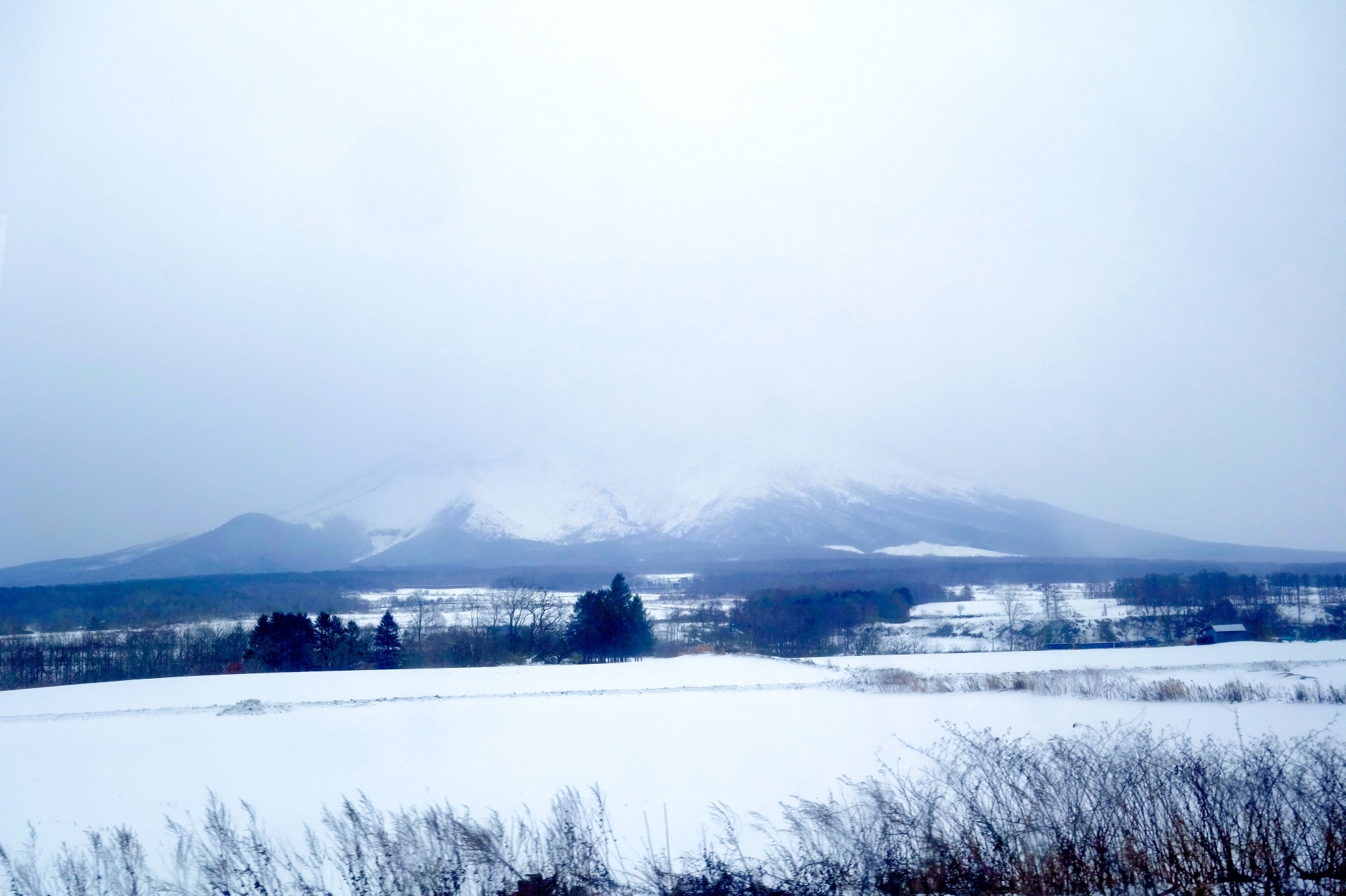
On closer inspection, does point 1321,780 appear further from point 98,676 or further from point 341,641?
point 98,676

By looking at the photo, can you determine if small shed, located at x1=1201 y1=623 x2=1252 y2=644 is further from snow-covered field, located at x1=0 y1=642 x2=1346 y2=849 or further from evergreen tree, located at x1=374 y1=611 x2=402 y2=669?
evergreen tree, located at x1=374 y1=611 x2=402 y2=669

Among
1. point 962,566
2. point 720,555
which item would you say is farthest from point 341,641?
point 720,555

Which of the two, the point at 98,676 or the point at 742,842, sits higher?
the point at 742,842

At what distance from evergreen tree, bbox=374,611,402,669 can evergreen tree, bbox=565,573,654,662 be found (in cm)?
696

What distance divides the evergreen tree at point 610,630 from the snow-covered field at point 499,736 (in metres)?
11.1

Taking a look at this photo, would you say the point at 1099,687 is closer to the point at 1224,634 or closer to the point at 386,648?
the point at 1224,634

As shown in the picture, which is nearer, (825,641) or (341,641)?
(341,641)

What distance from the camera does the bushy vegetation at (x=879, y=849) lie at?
200 inches

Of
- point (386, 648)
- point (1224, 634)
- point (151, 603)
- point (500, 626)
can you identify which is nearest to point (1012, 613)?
point (1224, 634)

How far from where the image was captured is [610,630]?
32938mm

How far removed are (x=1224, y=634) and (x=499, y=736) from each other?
29615 mm

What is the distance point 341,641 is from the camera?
94.2 ft

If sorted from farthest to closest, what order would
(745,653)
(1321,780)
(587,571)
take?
(587,571) < (745,653) < (1321,780)

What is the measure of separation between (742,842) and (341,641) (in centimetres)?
2568
